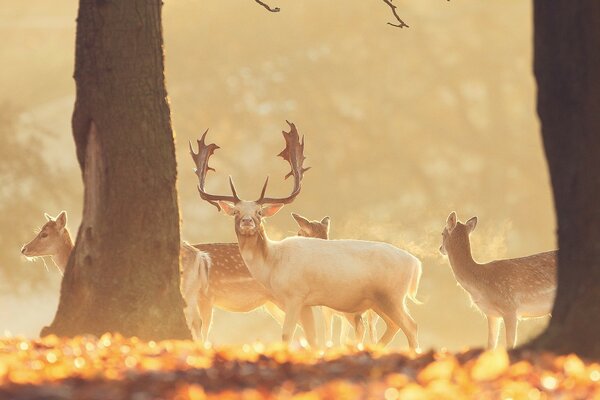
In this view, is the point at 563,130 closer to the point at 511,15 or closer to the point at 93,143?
the point at 93,143

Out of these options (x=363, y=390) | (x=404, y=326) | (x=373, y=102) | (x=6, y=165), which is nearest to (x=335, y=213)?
(x=373, y=102)

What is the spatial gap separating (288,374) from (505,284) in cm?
1025

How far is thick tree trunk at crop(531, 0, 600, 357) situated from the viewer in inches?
326

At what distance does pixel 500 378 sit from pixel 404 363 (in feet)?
2.20

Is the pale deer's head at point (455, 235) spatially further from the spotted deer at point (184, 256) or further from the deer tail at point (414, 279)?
the spotted deer at point (184, 256)

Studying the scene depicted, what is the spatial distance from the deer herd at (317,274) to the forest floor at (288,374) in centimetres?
488

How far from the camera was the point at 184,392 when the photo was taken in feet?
20.5

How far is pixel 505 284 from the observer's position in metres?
17.0

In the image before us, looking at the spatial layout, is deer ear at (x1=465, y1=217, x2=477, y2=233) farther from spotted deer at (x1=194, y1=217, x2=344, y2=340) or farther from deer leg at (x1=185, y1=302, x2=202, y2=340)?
deer leg at (x1=185, y1=302, x2=202, y2=340)

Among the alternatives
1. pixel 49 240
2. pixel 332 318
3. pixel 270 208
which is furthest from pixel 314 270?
pixel 49 240

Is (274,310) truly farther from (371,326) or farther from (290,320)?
(290,320)

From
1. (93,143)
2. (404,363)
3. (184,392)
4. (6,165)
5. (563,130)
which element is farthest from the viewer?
(6,165)

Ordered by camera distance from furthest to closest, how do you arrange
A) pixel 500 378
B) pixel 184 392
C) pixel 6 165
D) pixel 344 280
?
pixel 6 165
pixel 344 280
pixel 500 378
pixel 184 392

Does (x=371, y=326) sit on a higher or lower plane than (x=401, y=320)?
lower
